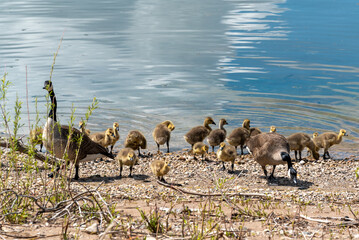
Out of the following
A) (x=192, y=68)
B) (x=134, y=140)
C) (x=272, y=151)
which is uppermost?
(x=192, y=68)

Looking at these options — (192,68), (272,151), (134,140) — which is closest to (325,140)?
(272,151)

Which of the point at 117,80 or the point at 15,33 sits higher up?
the point at 15,33

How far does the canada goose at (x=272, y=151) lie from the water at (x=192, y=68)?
4212 millimetres

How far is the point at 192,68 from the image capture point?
23406mm

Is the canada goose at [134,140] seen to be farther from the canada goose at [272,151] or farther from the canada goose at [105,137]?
the canada goose at [272,151]

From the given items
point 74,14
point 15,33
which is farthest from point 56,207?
point 74,14

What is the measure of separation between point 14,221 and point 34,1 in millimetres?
64291

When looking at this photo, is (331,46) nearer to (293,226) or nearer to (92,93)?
(92,93)

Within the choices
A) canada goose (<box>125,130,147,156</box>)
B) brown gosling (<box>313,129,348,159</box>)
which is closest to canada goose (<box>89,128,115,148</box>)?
canada goose (<box>125,130,147,156</box>)

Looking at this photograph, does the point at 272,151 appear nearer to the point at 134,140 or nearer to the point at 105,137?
the point at 134,140

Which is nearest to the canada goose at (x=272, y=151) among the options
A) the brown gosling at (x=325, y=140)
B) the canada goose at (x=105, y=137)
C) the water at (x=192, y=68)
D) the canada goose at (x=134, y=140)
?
the brown gosling at (x=325, y=140)

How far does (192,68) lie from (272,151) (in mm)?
14070

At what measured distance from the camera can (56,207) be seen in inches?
223

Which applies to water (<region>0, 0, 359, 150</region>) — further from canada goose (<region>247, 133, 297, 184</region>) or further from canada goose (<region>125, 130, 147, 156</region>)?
canada goose (<region>247, 133, 297, 184</region>)
